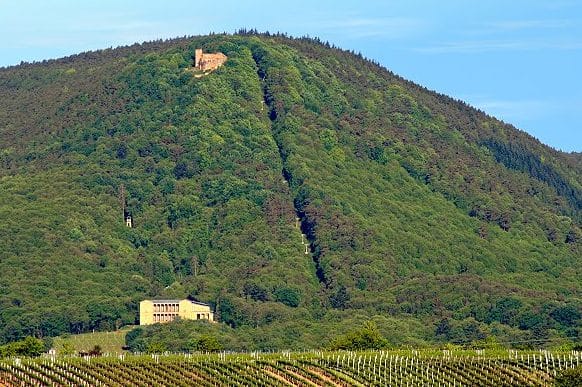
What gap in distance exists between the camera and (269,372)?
193 m

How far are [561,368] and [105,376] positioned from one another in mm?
36775

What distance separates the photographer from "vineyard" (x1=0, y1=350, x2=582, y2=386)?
613 ft

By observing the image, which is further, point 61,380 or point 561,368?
point 561,368

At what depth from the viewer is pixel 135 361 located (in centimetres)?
19900

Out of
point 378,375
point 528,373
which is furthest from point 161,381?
point 528,373

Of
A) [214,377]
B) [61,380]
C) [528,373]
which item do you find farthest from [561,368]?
[61,380]

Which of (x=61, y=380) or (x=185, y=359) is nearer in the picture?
(x=61, y=380)

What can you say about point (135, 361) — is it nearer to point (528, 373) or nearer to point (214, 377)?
point (214, 377)

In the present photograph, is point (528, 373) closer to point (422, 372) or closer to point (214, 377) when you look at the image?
point (422, 372)

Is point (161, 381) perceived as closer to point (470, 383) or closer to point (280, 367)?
point (280, 367)

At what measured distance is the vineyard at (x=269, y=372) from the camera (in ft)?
613

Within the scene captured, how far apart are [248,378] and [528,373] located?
22.6 m

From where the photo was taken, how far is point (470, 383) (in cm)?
19000

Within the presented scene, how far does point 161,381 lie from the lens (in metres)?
187
